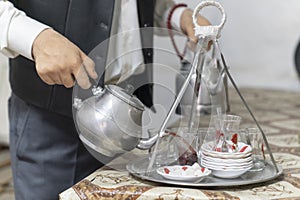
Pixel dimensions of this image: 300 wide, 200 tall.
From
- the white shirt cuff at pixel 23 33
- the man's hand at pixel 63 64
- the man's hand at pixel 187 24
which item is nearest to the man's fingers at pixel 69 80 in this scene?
the man's hand at pixel 63 64

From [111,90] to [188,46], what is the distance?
1.94 feet

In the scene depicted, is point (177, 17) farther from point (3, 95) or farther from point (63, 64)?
point (3, 95)

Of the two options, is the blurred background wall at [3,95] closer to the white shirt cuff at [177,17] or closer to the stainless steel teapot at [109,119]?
the white shirt cuff at [177,17]

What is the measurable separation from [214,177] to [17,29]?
1.63ft

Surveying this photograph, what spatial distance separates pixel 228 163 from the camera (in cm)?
94

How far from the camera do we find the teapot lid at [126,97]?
3.21 ft

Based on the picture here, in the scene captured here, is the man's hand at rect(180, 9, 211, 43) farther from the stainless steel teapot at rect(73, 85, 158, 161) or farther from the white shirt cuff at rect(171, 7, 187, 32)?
the stainless steel teapot at rect(73, 85, 158, 161)

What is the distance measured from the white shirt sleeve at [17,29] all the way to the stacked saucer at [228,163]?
1.37 ft

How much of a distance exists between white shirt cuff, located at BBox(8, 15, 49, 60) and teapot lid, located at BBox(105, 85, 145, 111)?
191mm

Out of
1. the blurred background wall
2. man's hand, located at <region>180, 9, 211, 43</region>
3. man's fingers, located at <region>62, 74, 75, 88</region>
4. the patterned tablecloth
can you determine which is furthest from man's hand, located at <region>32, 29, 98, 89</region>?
the blurred background wall

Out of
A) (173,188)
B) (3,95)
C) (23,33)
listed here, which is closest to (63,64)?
(23,33)

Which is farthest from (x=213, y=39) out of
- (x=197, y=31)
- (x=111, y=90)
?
(x=111, y=90)

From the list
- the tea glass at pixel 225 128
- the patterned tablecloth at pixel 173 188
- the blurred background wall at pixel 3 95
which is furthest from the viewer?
the blurred background wall at pixel 3 95

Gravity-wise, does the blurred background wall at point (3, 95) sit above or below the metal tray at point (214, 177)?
below
